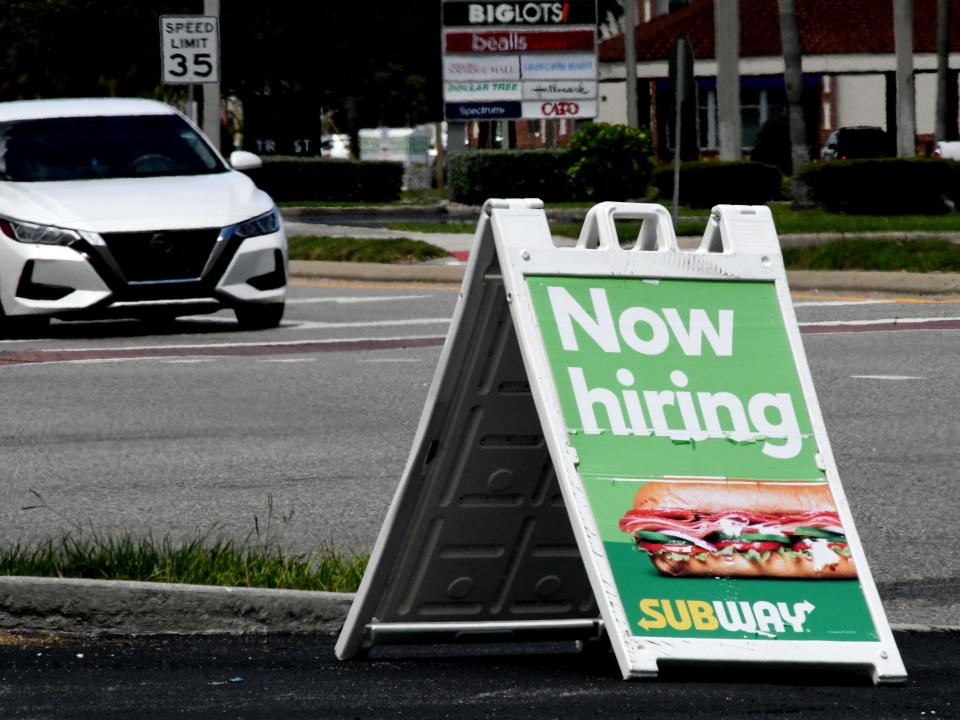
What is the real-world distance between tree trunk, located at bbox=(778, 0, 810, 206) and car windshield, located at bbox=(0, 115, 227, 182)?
710 inches

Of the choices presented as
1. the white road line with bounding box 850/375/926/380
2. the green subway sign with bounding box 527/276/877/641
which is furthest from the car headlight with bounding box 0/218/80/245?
the green subway sign with bounding box 527/276/877/641

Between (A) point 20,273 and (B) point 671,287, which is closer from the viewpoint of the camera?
(B) point 671,287

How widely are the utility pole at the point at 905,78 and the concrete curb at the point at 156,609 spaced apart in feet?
110

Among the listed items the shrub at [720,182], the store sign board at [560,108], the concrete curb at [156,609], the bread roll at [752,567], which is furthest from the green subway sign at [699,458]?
the store sign board at [560,108]

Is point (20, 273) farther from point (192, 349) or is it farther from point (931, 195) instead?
point (931, 195)

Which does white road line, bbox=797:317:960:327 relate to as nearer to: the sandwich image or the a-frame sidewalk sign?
the a-frame sidewalk sign

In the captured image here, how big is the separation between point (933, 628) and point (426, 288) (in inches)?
594

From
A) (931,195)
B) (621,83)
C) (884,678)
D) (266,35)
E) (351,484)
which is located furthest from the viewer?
(621,83)

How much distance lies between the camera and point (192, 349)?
14.2 m

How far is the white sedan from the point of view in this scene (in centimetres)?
1425

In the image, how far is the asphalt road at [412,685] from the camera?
15.9ft

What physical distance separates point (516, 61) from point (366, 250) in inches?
573

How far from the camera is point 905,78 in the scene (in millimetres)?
39531

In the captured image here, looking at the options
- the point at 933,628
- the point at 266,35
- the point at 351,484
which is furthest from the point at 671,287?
the point at 266,35
